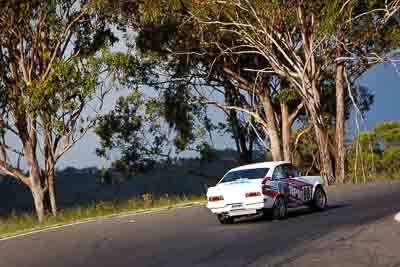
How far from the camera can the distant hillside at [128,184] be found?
56156 millimetres

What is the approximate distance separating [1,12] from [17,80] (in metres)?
3.41

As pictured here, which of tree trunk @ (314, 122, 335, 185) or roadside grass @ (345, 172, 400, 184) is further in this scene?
tree trunk @ (314, 122, 335, 185)

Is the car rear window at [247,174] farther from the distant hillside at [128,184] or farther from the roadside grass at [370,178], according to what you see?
the distant hillside at [128,184]

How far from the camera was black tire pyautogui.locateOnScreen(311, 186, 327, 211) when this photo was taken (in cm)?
2241

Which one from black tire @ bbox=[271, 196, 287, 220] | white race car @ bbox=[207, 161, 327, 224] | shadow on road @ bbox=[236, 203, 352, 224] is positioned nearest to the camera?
Answer: white race car @ bbox=[207, 161, 327, 224]

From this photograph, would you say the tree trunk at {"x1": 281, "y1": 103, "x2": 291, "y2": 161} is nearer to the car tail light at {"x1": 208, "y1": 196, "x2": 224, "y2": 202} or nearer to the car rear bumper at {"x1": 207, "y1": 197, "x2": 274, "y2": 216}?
the car tail light at {"x1": 208, "y1": 196, "x2": 224, "y2": 202}

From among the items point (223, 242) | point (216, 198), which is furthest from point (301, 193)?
point (223, 242)

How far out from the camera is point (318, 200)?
22594 mm

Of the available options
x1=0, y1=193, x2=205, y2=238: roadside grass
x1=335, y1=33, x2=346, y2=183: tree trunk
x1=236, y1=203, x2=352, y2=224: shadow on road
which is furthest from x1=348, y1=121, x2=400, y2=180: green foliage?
x1=236, y1=203, x2=352, y2=224: shadow on road

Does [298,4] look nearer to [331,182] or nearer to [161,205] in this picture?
[331,182]

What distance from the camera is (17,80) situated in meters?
41.2

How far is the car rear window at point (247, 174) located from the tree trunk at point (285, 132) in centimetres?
2981

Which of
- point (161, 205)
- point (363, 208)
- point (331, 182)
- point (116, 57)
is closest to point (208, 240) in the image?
point (363, 208)

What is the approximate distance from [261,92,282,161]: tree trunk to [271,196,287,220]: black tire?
30.7m
